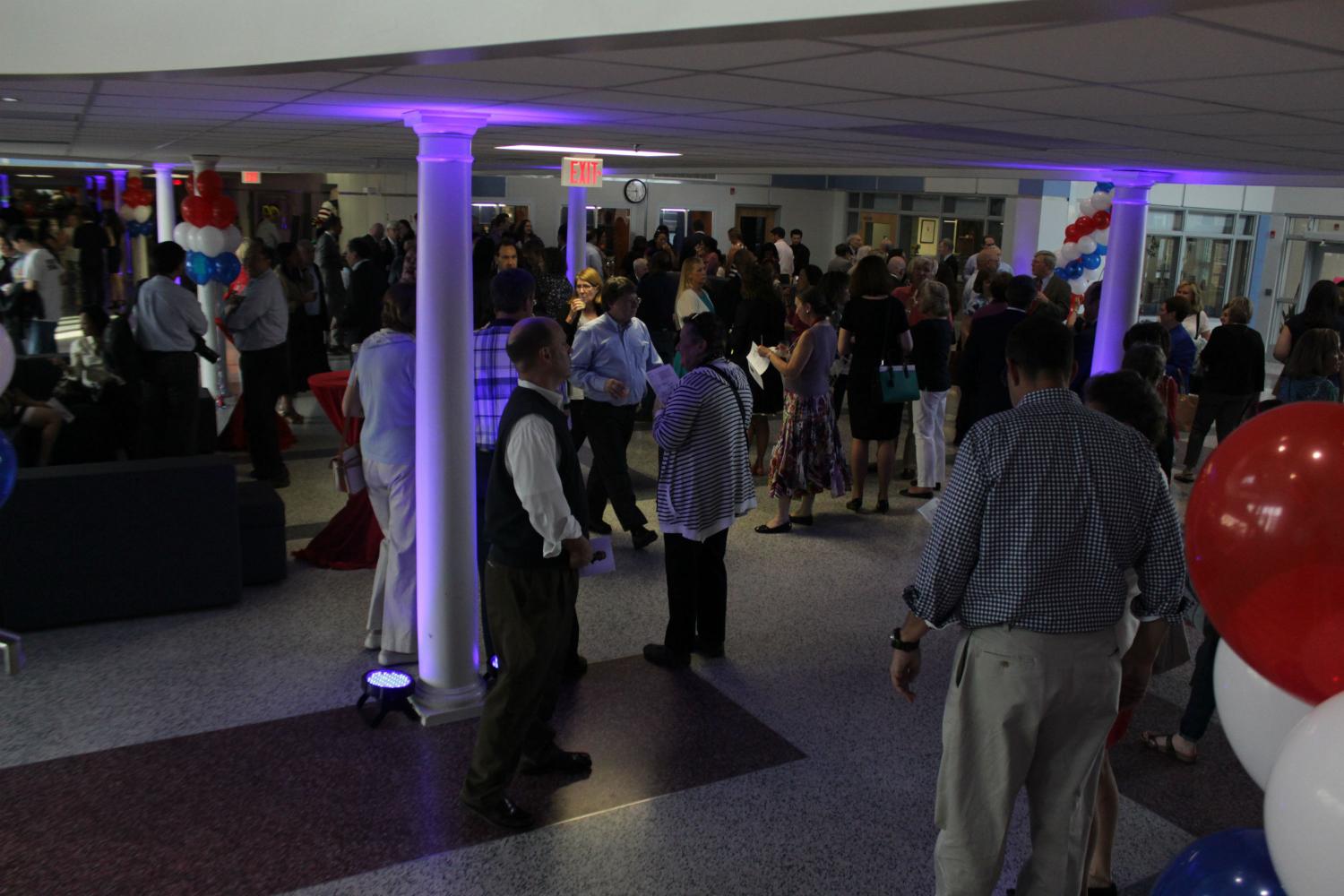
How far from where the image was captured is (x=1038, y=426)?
2.64 meters

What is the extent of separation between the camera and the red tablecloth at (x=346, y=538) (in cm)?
626

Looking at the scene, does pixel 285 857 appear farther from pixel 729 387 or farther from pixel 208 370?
pixel 208 370

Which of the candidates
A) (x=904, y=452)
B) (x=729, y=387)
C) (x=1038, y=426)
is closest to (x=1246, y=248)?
(x=904, y=452)

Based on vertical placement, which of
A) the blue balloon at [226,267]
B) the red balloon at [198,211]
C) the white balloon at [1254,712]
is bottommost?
the white balloon at [1254,712]

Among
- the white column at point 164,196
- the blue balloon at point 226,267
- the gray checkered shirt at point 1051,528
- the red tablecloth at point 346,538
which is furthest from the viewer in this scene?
the white column at point 164,196

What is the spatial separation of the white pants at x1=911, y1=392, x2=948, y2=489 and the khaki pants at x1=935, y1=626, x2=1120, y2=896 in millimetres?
5387

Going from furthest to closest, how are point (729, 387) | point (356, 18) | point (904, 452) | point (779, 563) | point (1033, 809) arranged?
point (904, 452)
point (779, 563)
point (729, 387)
point (1033, 809)
point (356, 18)

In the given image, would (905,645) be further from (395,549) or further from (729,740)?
(395,549)

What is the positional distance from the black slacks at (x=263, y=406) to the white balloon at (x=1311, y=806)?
7.41m

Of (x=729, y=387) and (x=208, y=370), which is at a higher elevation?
(x=729, y=387)

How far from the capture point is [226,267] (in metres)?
10.4

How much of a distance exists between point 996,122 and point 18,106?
15.3 ft

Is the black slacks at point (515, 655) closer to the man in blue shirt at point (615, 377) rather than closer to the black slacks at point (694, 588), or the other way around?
the black slacks at point (694, 588)

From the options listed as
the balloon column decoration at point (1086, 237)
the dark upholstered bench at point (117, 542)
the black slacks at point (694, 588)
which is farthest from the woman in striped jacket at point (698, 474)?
the balloon column decoration at point (1086, 237)
